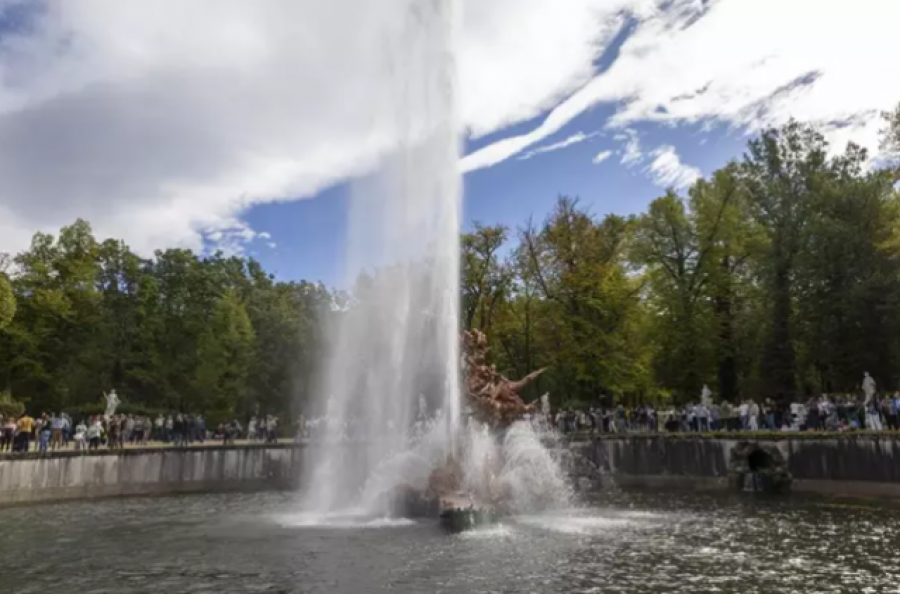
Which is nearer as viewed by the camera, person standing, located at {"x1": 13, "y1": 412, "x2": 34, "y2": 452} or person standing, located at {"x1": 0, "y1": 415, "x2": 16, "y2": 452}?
person standing, located at {"x1": 13, "y1": 412, "x2": 34, "y2": 452}

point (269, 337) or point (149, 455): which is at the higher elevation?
point (269, 337)

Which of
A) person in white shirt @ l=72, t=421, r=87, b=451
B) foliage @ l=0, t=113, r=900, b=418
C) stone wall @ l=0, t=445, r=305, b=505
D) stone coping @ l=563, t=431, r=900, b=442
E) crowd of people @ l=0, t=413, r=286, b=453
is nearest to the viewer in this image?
stone coping @ l=563, t=431, r=900, b=442

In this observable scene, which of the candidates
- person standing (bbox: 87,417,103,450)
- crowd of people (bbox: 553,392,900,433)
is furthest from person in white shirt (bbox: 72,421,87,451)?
crowd of people (bbox: 553,392,900,433)

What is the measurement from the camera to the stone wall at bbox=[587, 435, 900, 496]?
31.3 metres

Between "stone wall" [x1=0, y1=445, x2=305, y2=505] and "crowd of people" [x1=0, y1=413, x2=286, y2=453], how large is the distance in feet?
4.20

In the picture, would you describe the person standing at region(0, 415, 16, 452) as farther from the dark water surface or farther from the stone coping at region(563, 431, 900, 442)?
the stone coping at region(563, 431, 900, 442)

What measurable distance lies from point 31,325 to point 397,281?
163 ft

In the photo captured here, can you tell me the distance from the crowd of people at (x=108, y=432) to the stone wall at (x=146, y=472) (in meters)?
1.28

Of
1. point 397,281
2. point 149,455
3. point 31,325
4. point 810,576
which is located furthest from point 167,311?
point 810,576

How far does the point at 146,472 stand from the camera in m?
41.6

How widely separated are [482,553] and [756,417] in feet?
92.6

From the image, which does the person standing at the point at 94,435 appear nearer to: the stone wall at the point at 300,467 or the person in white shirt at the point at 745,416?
the stone wall at the point at 300,467

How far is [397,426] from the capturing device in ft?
89.7

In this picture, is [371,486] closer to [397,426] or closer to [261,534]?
[397,426]
